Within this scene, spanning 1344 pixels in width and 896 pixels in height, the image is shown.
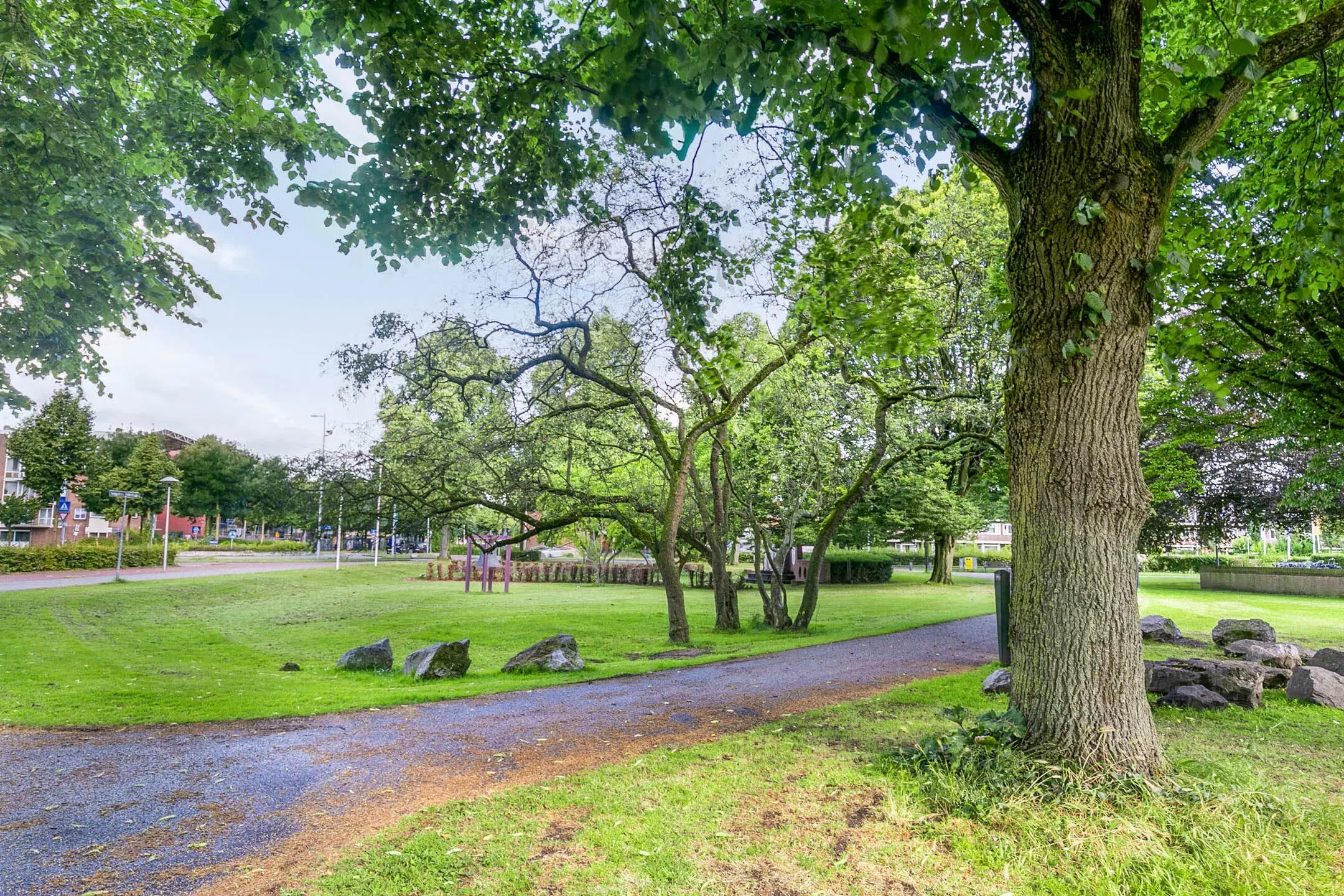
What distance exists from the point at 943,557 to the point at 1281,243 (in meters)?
27.6

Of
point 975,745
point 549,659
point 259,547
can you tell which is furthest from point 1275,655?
point 259,547

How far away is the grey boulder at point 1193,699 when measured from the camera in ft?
22.7

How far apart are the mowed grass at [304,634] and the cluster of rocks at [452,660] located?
26 cm

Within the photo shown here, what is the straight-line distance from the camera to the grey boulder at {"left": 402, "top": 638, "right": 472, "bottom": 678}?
1001 centimetres

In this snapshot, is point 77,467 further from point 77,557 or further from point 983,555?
point 983,555

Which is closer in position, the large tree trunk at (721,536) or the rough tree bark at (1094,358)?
the rough tree bark at (1094,358)

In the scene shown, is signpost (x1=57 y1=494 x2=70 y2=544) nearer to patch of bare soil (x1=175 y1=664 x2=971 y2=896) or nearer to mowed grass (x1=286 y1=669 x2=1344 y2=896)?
patch of bare soil (x1=175 y1=664 x2=971 y2=896)

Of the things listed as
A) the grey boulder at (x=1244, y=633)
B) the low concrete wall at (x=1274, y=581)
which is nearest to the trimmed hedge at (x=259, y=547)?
the grey boulder at (x=1244, y=633)

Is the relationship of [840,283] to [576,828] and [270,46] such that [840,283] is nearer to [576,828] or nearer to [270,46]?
[270,46]

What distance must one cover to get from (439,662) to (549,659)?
158cm

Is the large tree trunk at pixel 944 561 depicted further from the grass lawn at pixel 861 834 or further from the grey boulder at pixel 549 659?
the grass lawn at pixel 861 834

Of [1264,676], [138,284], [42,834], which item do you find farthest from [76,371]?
[1264,676]

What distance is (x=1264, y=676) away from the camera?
8.15m

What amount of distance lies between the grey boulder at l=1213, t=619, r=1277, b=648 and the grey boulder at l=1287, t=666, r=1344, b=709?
4.44 meters
